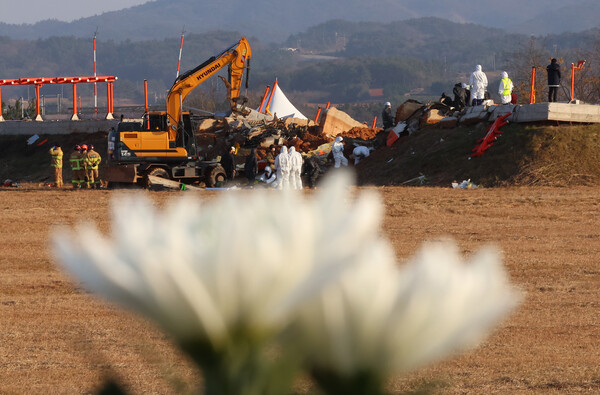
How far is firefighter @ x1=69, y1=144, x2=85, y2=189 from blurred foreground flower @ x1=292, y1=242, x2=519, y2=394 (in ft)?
93.2

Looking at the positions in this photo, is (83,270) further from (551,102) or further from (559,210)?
(551,102)

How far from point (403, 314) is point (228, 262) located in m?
0.17

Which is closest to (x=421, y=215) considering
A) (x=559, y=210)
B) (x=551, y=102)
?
(x=559, y=210)

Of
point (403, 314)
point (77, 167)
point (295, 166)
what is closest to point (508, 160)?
point (295, 166)

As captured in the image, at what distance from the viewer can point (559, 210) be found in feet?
72.3

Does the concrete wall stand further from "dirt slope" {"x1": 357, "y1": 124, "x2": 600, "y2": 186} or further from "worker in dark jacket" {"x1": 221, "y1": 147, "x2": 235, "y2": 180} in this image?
"dirt slope" {"x1": 357, "y1": 124, "x2": 600, "y2": 186}

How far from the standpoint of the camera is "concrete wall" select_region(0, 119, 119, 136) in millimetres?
45469

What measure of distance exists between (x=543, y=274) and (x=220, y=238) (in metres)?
13.8

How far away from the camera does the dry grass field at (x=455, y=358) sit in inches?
58.0

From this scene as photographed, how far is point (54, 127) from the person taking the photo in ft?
153

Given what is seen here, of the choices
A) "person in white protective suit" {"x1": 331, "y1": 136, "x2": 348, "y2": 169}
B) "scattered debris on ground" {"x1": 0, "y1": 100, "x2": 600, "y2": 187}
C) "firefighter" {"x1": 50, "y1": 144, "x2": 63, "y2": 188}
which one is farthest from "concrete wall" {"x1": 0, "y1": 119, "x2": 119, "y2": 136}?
"person in white protective suit" {"x1": 331, "y1": 136, "x2": 348, "y2": 169}

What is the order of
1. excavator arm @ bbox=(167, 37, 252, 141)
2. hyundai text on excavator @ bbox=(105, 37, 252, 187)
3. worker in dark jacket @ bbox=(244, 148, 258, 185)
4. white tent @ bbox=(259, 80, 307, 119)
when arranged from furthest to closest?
white tent @ bbox=(259, 80, 307, 119), worker in dark jacket @ bbox=(244, 148, 258, 185), excavator arm @ bbox=(167, 37, 252, 141), hyundai text on excavator @ bbox=(105, 37, 252, 187)

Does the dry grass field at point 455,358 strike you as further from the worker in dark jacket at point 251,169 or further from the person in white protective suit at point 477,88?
the person in white protective suit at point 477,88

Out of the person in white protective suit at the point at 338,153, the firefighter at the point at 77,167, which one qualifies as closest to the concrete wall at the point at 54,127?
the firefighter at the point at 77,167
